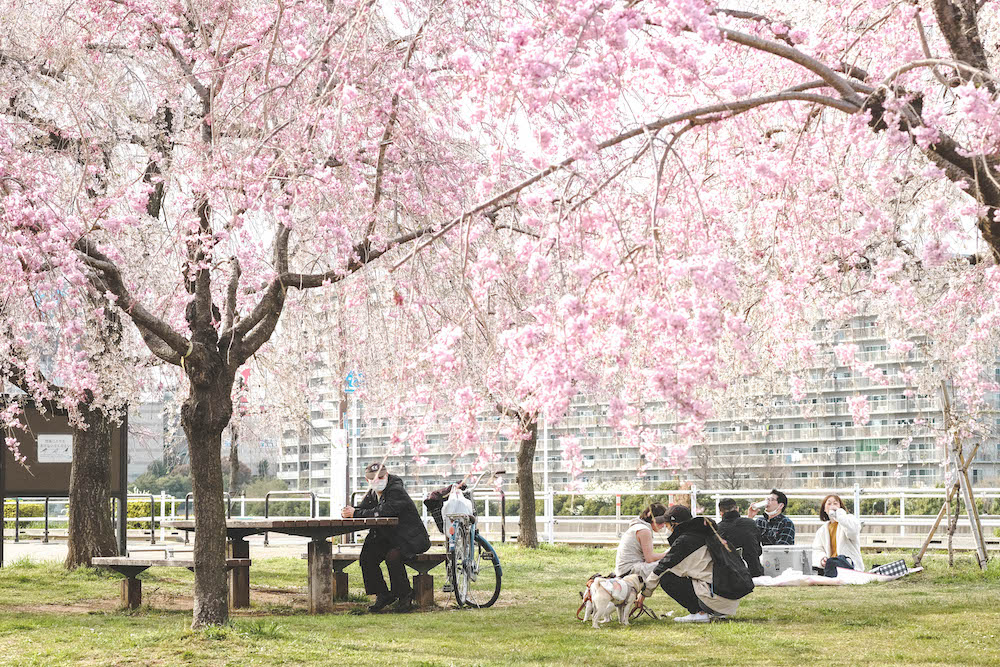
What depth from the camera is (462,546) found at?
423 inches

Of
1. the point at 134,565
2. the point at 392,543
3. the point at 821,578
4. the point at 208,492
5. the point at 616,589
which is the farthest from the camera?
the point at 821,578

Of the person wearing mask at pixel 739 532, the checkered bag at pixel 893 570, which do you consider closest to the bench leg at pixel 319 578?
the person wearing mask at pixel 739 532

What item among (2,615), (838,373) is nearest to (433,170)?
(2,615)

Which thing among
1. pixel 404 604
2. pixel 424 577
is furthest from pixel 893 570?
pixel 404 604

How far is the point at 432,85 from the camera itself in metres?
8.27

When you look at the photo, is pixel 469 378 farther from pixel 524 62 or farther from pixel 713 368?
pixel 524 62

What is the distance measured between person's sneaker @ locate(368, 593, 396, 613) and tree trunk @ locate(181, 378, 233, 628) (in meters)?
1.77

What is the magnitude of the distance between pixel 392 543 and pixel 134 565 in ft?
7.20

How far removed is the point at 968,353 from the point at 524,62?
35.7ft

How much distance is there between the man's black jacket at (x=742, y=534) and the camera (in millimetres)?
11000

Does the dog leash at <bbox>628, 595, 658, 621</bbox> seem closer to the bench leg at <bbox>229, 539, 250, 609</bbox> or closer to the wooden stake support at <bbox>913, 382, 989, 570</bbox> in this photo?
the bench leg at <bbox>229, 539, 250, 609</bbox>

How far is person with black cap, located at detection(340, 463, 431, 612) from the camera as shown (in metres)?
10.4

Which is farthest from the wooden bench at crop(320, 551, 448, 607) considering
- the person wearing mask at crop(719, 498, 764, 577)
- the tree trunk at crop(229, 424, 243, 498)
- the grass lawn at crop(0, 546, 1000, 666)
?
the tree trunk at crop(229, 424, 243, 498)

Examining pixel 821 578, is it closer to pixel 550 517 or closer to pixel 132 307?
pixel 132 307
